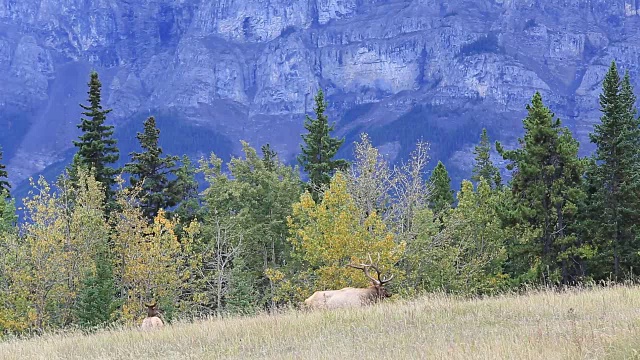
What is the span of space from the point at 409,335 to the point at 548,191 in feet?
85.1

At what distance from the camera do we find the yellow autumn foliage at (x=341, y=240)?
86.8 feet

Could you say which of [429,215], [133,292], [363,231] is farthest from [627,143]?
[133,292]

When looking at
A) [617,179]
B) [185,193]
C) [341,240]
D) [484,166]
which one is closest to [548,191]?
[617,179]

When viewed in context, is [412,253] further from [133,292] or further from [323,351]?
[323,351]

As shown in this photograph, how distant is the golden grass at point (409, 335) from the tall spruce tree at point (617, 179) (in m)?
22.5

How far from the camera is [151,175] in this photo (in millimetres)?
38438

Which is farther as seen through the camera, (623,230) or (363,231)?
(623,230)

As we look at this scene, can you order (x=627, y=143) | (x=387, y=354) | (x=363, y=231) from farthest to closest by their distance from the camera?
1. (x=627, y=143)
2. (x=363, y=231)
3. (x=387, y=354)

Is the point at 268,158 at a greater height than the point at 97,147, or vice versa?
the point at 97,147

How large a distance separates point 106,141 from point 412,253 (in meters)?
18.7

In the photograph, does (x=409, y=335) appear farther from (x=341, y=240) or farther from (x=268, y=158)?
(x=268, y=158)

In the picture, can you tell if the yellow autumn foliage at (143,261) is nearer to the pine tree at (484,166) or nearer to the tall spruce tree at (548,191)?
the tall spruce tree at (548,191)

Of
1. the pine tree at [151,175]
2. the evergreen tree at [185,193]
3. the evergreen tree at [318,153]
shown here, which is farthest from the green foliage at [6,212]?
the evergreen tree at [318,153]

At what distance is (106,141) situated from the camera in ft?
123
